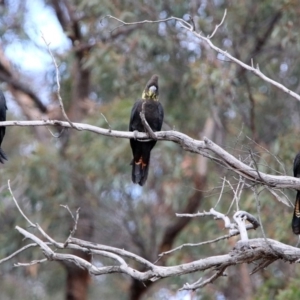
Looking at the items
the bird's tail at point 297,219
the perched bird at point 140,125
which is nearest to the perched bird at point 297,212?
the bird's tail at point 297,219

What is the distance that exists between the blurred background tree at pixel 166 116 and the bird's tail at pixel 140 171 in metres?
2.76

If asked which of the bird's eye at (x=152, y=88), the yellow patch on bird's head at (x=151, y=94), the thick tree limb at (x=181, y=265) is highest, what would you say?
the bird's eye at (x=152, y=88)

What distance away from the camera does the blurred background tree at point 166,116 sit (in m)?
8.98

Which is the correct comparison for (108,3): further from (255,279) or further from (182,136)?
(182,136)

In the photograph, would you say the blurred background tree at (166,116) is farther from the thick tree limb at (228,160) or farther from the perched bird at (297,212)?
the thick tree limb at (228,160)

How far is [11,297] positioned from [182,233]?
162 inches

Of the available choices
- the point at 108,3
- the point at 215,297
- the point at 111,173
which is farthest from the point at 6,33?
the point at 215,297

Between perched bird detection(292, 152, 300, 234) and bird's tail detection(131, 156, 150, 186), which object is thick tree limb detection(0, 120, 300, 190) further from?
bird's tail detection(131, 156, 150, 186)

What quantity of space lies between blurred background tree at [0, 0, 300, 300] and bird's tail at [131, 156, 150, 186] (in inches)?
109

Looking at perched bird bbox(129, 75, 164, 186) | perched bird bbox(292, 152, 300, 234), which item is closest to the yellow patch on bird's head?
perched bird bbox(129, 75, 164, 186)

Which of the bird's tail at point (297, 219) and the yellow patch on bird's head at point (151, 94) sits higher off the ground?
the yellow patch on bird's head at point (151, 94)

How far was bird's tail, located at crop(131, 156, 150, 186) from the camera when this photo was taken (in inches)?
220

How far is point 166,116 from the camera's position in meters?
9.80

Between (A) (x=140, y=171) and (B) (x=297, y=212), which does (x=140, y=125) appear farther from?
(B) (x=297, y=212)
